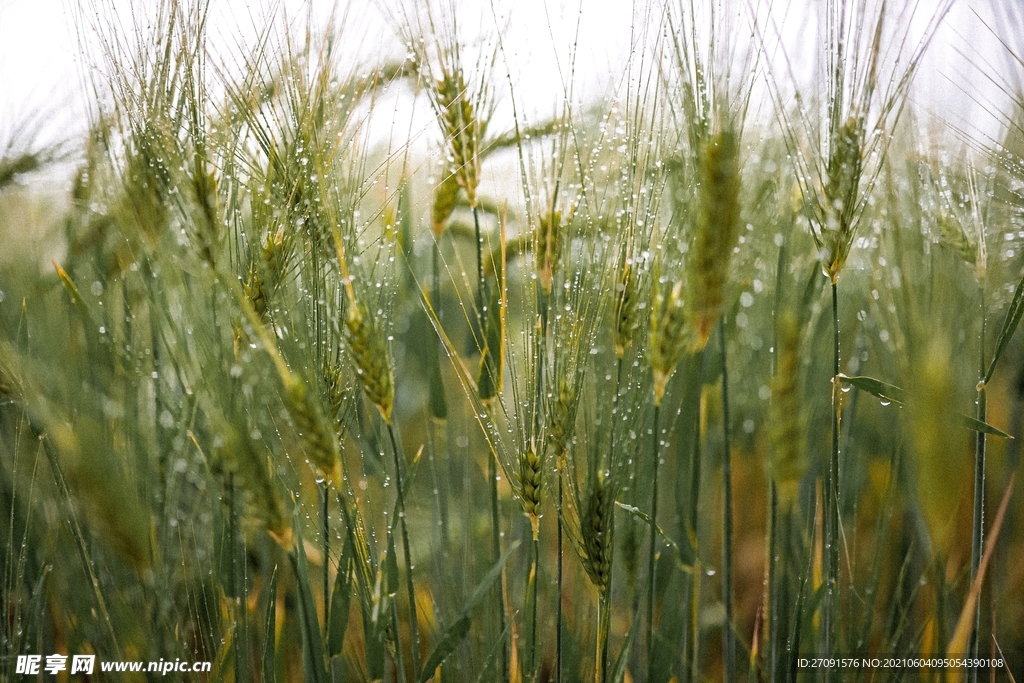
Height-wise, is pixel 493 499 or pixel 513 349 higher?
pixel 513 349

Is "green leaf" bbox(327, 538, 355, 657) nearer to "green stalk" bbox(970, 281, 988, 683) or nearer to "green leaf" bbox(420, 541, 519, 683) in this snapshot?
"green leaf" bbox(420, 541, 519, 683)

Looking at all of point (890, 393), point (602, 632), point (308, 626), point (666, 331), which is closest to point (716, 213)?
point (666, 331)

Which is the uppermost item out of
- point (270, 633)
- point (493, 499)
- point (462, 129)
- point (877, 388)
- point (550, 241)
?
A: point (462, 129)

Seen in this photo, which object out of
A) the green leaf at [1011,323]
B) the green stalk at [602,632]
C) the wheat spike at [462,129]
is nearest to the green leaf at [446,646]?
the green stalk at [602,632]

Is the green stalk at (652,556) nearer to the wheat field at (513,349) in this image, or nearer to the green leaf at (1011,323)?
the wheat field at (513,349)

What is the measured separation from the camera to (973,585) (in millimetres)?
508

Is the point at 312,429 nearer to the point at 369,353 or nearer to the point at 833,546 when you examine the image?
the point at 369,353

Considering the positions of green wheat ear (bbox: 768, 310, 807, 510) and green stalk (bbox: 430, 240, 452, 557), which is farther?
green stalk (bbox: 430, 240, 452, 557)

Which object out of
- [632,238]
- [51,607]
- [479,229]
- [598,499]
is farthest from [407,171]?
[51,607]

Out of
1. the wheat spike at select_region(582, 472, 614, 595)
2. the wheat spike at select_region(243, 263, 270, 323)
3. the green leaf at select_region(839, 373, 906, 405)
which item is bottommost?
the wheat spike at select_region(582, 472, 614, 595)

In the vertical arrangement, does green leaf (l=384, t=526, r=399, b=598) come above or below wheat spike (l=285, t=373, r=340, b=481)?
below

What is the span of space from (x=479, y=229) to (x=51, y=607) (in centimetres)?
59

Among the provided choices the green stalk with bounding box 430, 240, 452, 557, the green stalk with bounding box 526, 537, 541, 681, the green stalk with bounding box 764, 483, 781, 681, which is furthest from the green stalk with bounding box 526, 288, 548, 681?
the green stalk with bounding box 764, 483, 781, 681

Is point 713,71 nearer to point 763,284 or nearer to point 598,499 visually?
point 763,284
